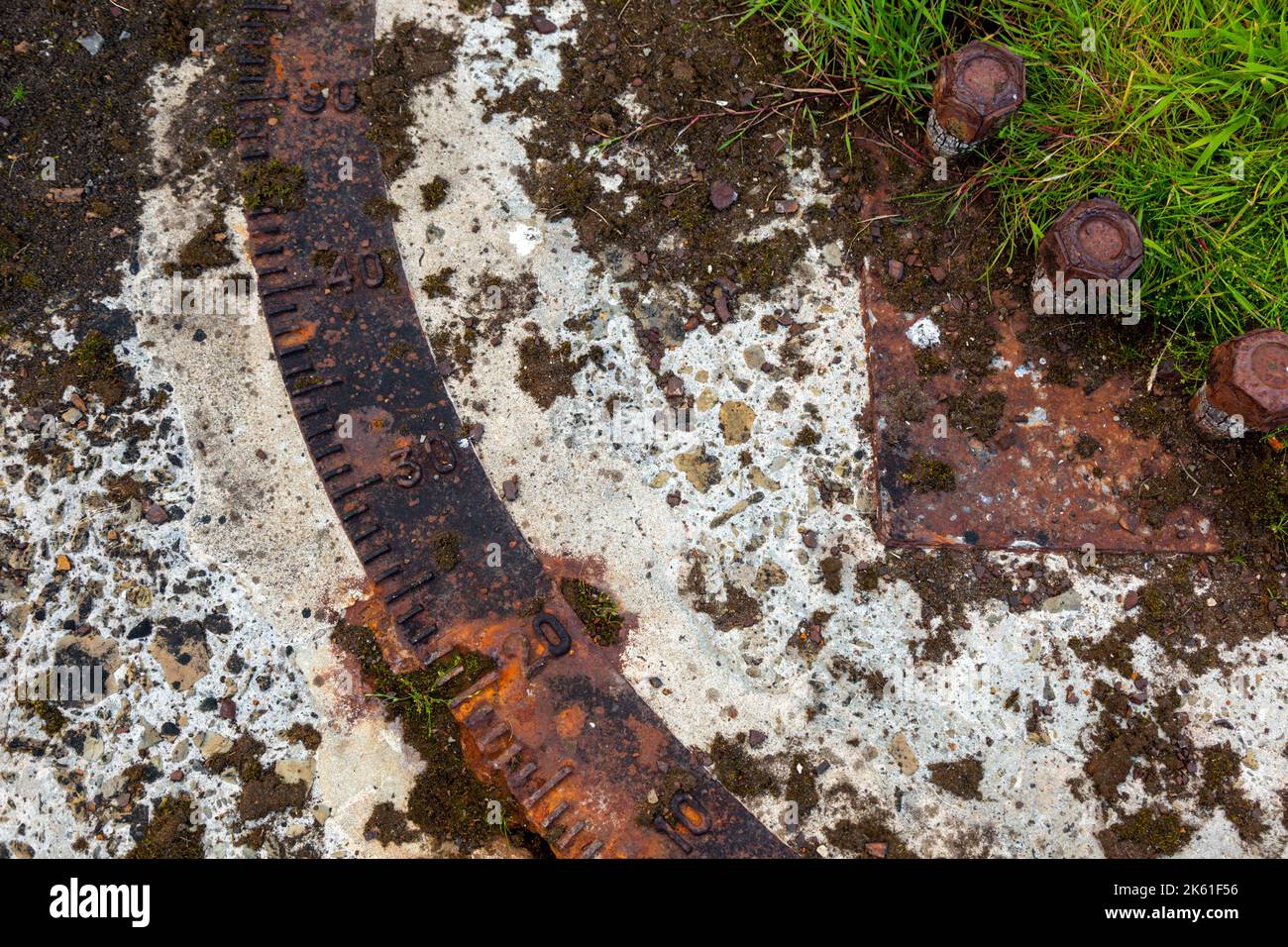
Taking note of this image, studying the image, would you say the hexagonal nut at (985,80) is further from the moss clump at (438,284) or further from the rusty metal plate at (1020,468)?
the moss clump at (438,284)

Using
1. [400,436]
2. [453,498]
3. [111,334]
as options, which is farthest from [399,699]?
[111,334]

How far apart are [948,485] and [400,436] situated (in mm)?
1886

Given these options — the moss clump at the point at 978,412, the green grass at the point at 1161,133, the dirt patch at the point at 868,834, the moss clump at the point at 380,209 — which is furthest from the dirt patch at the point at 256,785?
the green grass at the point at 1161,133

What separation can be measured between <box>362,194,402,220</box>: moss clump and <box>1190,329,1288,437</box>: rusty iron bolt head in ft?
9.06

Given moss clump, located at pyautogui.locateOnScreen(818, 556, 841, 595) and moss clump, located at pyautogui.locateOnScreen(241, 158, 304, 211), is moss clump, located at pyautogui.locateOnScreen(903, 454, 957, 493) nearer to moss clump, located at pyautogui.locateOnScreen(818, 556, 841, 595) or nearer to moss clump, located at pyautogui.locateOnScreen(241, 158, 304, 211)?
moss clump, located at pyautogui.locateOnScreen(818, 556, 841, 595)

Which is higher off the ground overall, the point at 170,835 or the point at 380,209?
the point at 380,209

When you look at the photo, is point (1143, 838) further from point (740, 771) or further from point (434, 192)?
point (434, 192)

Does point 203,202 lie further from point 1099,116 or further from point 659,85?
point 1099,116

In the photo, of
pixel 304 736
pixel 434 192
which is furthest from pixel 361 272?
pixel 304 736

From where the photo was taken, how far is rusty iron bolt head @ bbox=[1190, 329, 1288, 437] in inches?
88.6

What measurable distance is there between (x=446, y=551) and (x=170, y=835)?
3.89ft

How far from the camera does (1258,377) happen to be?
2.27 m

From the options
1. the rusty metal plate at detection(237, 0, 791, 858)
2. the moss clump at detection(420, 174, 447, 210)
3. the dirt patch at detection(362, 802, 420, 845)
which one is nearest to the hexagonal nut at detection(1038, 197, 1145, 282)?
the rusty metal plate at detection(237, 0, 791, 858)

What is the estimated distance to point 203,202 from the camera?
2697 mm
